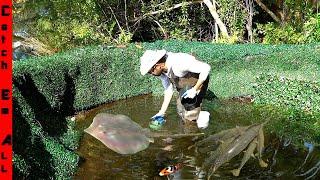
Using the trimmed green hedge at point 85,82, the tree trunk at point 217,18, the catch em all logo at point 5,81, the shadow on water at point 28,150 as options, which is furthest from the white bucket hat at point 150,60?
the tree trunk at point 217,18

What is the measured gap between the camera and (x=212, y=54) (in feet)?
50.7

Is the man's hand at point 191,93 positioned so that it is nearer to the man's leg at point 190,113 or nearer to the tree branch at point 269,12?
the man's leg at point 190,113

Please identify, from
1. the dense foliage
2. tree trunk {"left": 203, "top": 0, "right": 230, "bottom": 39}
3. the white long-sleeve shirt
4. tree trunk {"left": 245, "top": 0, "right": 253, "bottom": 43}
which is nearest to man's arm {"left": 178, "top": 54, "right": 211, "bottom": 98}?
the white long-sleeve shirt

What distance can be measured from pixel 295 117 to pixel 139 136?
4.95 meters

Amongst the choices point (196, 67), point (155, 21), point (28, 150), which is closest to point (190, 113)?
point (196, 67)

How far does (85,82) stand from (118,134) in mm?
5952

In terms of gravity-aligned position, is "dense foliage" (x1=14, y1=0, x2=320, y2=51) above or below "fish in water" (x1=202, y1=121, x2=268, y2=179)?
below

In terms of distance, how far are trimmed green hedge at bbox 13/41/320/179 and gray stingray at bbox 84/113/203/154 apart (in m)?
1.11

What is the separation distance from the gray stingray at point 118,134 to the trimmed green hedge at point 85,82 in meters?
1.11

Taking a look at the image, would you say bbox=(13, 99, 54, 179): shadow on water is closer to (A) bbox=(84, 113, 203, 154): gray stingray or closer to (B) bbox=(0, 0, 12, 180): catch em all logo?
(A) bbox=(84, 113, 203, 154): gray stingray

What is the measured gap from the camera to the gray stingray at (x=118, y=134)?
7.73m

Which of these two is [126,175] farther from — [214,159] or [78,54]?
[78,54]

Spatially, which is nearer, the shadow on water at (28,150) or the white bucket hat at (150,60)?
the shadow on water at (28,150)

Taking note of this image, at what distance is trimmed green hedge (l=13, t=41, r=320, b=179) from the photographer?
28.8 ft
